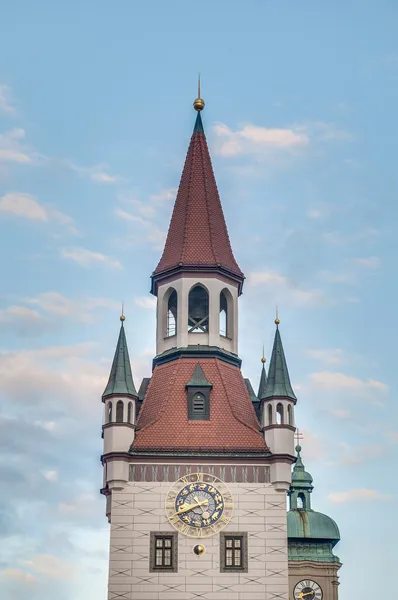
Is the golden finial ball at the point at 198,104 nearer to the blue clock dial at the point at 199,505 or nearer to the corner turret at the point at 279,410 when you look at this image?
the corner turret at the point at 279,410

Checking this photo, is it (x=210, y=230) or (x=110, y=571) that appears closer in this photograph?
(x=110, y=571)

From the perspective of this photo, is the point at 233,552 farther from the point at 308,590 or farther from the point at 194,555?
the point at 308,590

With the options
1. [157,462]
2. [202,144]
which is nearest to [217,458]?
[157,462]

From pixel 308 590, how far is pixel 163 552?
33.6m

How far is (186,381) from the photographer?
69.3 metres

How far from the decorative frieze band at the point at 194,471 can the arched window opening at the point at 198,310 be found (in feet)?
25.0

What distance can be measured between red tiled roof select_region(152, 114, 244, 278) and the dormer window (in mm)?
5955

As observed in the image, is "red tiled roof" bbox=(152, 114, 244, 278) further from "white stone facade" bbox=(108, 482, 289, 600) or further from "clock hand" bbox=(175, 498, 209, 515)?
"clock hand" bbox=(175, 498, 209, 515)

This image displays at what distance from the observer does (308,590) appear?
9638 cm

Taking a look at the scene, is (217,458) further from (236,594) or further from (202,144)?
(202,144)

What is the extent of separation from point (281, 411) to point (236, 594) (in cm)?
814

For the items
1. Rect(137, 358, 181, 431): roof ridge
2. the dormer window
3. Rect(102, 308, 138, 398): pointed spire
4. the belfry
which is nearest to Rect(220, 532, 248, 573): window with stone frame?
the belfry

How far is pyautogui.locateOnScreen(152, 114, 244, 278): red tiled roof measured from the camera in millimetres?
72750

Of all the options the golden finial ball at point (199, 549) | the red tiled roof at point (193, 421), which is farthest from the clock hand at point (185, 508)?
the red tiled roof at point (193, 421)
